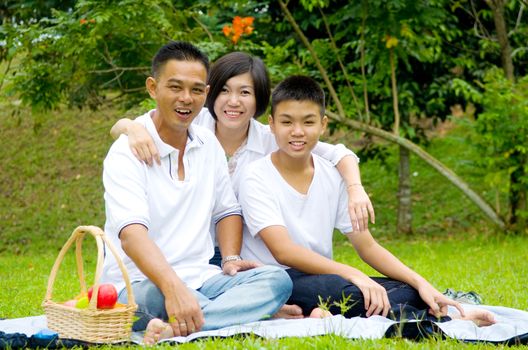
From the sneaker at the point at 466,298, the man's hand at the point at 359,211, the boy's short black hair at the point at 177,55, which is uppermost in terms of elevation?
the boy's short black hair at the point at 177,55

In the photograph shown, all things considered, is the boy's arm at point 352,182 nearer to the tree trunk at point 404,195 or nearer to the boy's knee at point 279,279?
the boy's knee at point 279,279

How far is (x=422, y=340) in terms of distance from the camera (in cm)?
352

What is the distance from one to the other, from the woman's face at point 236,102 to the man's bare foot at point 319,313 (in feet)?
4.36

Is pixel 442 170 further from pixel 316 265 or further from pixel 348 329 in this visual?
pixel 348 329

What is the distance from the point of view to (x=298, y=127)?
440 cm

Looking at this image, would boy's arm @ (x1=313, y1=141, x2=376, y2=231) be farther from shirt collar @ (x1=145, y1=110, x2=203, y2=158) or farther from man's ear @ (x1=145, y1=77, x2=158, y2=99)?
man's ear @ (x1=145, y1=77, x2=158, y2=99)

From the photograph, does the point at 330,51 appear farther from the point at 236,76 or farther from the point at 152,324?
the point at 152,324

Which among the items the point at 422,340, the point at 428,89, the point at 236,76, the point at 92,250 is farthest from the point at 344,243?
the point at 422,340

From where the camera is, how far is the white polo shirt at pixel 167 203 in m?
3.85

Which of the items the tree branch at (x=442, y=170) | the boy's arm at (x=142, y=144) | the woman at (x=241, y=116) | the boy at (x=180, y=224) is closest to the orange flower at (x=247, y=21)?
the tree branch at (x=442, y=170)

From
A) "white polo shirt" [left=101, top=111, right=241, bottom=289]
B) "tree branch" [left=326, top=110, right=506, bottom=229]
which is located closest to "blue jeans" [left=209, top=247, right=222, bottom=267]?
"white polo shirt" [left=101, top=111, right=241, bottom=289]

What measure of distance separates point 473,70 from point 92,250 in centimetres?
570

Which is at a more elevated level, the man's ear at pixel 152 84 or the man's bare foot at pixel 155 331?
the man's ear at pixel 152 84

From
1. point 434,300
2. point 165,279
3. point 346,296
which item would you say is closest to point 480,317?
point 434,300
